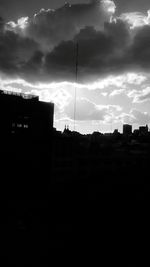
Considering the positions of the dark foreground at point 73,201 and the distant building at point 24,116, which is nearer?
the dark foreground at point 73,201

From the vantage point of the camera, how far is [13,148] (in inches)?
1831

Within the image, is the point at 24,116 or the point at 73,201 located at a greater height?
the point at 24,116

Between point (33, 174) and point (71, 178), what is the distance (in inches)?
479

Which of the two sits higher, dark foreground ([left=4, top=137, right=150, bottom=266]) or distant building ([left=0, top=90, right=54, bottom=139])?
distant building ([left=0, top=90, right=54, bottom=139])

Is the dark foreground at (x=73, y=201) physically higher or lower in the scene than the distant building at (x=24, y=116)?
lower

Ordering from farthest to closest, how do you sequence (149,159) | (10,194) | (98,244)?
(149,159) < (10,194) < (98,244)

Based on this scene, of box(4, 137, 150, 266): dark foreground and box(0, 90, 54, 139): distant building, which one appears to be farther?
box(0, 90, 54, 139): distant building

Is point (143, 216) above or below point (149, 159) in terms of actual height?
below

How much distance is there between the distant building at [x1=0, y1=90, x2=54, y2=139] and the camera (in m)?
45.7

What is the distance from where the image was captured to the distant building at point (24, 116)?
45719mm

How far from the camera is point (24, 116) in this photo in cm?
4794

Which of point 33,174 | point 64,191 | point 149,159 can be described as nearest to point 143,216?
point 64,191

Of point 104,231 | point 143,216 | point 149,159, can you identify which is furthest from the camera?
point 149,159

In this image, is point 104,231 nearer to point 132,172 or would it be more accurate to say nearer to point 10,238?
point 10,238
